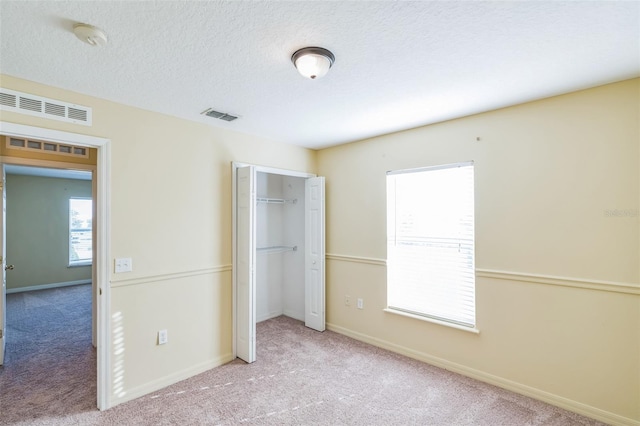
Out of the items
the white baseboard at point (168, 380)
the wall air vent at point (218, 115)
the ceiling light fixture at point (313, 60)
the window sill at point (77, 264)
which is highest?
the wall air vent at point (218, 115)

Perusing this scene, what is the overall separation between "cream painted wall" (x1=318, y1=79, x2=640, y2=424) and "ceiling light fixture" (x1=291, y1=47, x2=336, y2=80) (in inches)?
69.3

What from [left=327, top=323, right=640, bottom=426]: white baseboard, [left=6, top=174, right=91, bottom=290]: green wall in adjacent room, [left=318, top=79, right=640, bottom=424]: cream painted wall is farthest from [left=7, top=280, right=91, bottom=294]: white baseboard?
[left=318, top=79, right=640, bottom=424]: cream painted wall

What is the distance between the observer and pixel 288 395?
8.65 ft

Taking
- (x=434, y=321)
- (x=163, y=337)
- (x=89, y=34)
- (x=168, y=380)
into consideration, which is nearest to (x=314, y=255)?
(x=434, y=321)

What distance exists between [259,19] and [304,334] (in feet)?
11.7

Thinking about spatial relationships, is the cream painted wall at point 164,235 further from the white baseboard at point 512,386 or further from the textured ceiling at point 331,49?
the white baseboard at point 512,386

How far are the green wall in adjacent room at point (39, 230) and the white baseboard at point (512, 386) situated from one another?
7075 millimetres

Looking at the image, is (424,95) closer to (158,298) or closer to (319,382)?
(319,382)

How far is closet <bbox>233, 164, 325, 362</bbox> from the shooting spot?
3.31 meters

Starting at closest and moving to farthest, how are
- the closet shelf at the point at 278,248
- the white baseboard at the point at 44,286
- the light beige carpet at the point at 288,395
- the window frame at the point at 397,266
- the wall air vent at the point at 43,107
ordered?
the wall air vent at the point at 43,107 < the light beige carpet at the point at 288,395 < the window frame at the point at 397,266 < the closet shelf at the point at 278,248 < the white baseboard at the point at 44,286

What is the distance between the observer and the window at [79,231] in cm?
711

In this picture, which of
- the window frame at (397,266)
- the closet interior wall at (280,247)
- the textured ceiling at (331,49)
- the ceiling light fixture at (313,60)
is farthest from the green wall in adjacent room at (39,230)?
the ceiling light fixture at (313,60)

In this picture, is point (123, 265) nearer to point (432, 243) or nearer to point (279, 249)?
point (279, 249)

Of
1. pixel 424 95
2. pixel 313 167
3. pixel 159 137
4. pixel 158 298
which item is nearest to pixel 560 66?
pixel 424 95
